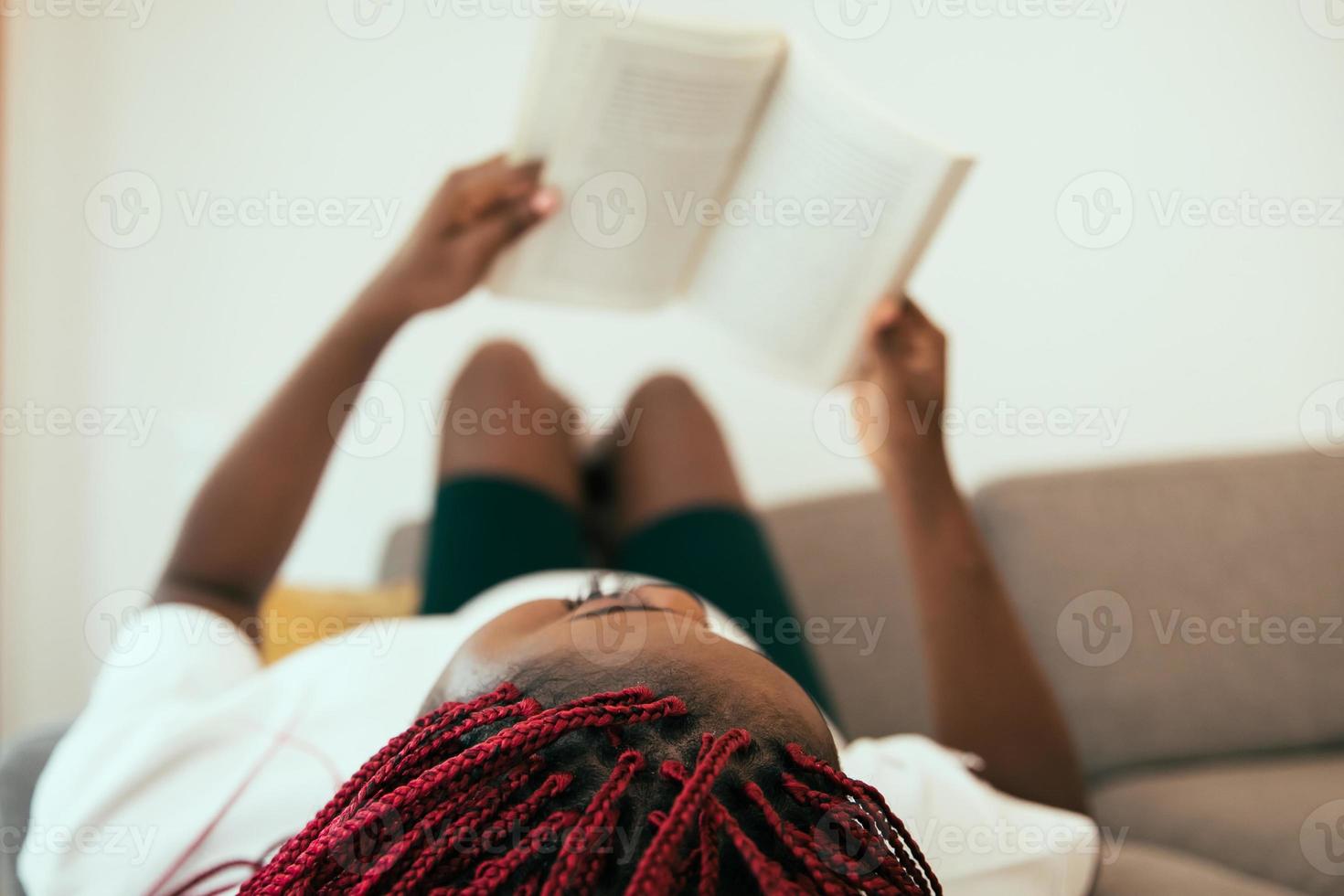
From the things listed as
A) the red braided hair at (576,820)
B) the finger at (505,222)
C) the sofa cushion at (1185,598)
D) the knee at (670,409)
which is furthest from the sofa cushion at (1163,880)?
the finger at (505,222)

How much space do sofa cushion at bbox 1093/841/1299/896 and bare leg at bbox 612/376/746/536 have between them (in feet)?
1.79

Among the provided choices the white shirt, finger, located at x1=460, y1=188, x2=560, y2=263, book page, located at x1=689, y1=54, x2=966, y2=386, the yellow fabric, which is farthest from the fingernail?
the yellow fabric

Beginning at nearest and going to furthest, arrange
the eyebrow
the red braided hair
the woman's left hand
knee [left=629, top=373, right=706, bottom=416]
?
1. the red braided hair
2. the eyebrow
3. the woman's left hand
4. knee [left=629, top=373, right=706, bottom=416]

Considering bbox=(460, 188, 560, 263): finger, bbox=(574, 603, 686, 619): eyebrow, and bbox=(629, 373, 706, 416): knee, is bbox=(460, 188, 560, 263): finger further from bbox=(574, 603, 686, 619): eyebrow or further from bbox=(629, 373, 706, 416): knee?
bbox=(574, 603, 686, 619): eyebrow

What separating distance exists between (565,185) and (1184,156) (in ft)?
3.83

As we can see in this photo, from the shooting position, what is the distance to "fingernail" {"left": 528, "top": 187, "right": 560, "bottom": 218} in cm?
101

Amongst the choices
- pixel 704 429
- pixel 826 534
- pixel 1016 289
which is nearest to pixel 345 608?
pixel 704 429

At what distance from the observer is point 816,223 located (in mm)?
986

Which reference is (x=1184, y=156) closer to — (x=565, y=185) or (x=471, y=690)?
(x=565, y=185)

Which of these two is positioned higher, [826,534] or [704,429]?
[704,429]

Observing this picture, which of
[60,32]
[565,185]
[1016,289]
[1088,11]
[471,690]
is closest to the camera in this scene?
[471,690]

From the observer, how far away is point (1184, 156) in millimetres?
1687

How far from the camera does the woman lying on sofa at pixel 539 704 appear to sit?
18.4 inches

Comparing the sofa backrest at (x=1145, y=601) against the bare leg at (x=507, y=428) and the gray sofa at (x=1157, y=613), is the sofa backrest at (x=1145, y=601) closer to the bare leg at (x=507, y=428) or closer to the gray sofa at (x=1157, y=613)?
the gray sofa at (x=1157, y=613)
